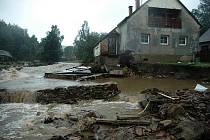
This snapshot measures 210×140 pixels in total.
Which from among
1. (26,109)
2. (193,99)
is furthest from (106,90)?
(193,99)

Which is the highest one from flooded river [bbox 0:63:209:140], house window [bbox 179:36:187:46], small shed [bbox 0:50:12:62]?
house window [bbox 179:36:187:46]

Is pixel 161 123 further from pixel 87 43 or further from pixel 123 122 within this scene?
pixel 87 43

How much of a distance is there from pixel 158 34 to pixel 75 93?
57.9 ft

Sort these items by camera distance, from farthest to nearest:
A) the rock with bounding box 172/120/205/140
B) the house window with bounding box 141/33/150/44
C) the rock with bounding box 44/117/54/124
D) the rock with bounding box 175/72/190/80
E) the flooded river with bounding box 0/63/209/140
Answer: the house window with bounding box 141/33/150/44 < the rock with bounding box 175/72/190/80 < the rock with bounding box 44/117/54/124 < the flooded river with bounding box 0/63/209/140 < the rock with bounding box 172/120/205/140

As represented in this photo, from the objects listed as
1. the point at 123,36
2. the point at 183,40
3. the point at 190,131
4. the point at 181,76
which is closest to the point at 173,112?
the point at 190,131

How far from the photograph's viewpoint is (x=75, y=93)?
16.6 metres

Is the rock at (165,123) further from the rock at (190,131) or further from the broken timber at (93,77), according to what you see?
the broken timber at (93,77)

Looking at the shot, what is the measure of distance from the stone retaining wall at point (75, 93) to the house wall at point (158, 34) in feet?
46.9

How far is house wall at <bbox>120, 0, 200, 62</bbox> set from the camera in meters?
30.9

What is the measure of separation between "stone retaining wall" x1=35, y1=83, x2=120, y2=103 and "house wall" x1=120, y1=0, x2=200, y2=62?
14.3 metres

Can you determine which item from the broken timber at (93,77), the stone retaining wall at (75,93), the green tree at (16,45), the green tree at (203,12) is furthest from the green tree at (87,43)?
the stone retaining wall at (75,93)

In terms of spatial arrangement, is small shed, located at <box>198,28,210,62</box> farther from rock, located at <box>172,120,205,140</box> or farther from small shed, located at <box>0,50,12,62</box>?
small shed, located at <box>0,50,12,62</box>

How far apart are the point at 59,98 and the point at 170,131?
8388mm

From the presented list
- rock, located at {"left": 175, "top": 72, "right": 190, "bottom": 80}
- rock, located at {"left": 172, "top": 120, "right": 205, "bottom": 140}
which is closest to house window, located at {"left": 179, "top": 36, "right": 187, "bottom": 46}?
rock, located at {"left": 175, "top": 72, "right": 190, "bottom": 80}
